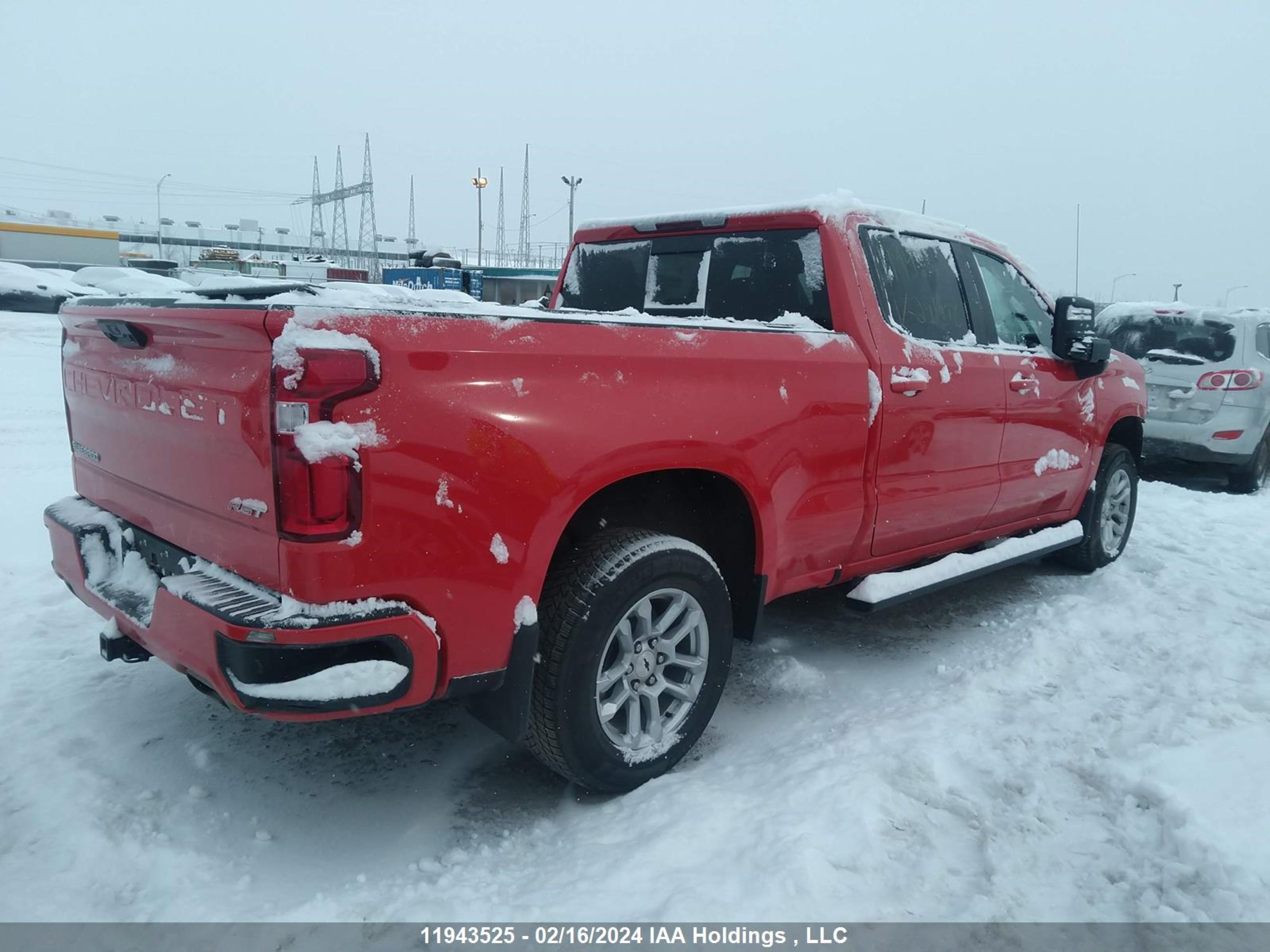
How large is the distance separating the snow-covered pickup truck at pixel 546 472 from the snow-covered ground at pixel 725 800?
359 millimetres

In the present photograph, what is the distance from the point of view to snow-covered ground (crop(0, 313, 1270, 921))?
2359 millimetres

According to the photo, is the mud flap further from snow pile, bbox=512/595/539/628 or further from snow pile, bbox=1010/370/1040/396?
snow pile, bbox=1010/370/1040/396

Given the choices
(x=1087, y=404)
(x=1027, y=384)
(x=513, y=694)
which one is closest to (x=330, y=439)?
(x=513, y=694)

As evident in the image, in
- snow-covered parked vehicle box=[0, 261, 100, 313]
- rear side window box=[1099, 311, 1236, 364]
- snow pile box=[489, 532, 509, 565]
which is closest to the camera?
snow pile box=[489, 532, 509, 565]

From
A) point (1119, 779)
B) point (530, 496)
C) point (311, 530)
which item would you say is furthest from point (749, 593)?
point (311, 530)

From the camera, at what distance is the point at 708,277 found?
12.8 ft

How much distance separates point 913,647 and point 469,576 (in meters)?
2.69

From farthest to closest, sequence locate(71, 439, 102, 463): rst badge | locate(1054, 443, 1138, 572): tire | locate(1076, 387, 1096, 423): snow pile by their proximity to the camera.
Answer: locate(1054, 443, 1138, 572): tire, locate(1076, 387, 1096, 423): snow pile, locate(71, 439, 102, 463): rst badge

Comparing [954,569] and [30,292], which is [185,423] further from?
[30,292]

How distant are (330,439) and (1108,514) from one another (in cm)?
509

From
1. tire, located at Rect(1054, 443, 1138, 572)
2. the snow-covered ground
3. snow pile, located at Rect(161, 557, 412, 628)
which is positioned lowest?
the snow-covered ground

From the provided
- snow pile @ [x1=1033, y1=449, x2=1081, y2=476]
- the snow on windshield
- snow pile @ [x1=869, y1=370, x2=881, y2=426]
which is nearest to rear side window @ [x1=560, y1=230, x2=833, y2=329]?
snow pile @ [x1=869, y1=370, x2=881, y2=426]

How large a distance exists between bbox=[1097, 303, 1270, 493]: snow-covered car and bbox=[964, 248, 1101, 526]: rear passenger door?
3.65 meters

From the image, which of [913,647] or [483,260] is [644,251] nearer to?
[913,647]
